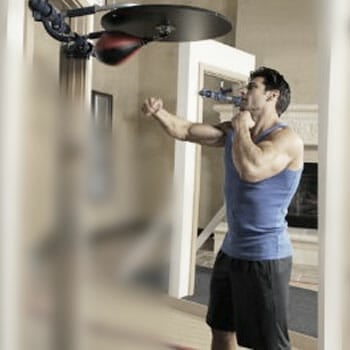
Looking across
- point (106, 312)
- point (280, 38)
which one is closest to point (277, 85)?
point (106, 312)

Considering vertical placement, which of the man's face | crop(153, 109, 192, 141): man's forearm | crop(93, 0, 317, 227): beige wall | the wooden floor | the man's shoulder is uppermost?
crop(93, 0, 317, 227): beige wall

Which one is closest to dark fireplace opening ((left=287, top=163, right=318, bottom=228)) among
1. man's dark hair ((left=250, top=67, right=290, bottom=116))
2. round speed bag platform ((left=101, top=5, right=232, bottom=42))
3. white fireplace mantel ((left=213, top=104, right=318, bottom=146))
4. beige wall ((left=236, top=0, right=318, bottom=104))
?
white fireplace mantel ((left=213, top=104, right=318, bottom=146))

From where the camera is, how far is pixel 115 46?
2.58 ft

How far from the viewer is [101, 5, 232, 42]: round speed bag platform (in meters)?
0.66

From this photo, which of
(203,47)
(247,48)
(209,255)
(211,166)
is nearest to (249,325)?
(203,47)

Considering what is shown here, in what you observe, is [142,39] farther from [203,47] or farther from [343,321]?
[203,47]

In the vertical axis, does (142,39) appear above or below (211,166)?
above

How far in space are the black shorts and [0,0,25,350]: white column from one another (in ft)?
3.02

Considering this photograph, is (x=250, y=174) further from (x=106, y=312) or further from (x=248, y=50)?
(x=248, y=50)

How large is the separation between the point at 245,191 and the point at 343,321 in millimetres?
756

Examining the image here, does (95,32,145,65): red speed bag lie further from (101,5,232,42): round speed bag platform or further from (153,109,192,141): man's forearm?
(153,109,192,141): man's forearm

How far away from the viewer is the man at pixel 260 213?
118 cm

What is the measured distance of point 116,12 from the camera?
0.68 m

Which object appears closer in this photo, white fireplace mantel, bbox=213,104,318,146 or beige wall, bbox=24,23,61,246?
beige wall, bbox=24,23,61,246
